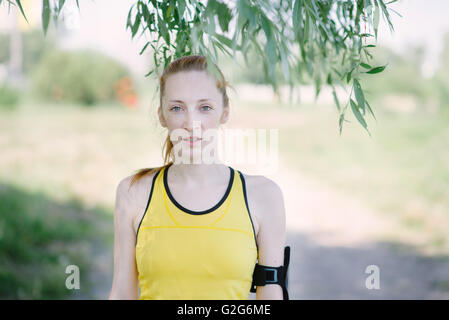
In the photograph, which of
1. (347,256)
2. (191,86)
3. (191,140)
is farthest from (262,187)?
(347,256)

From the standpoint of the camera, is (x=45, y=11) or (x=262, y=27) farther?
(x=45, y=11)

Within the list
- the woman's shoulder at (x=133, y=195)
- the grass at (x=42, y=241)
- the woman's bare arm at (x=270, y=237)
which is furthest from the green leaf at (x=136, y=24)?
the grass at (x=42, y=241)

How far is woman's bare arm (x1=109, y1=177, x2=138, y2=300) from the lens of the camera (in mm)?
1580

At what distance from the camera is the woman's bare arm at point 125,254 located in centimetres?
158

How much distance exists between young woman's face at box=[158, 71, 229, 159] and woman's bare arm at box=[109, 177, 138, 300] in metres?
0.30

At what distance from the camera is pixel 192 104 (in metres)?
1.56

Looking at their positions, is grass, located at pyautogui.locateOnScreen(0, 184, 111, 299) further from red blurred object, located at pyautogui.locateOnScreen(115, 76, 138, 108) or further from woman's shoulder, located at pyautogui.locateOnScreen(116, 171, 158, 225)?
red blurred object, located at pyautogui.locateOnScreen(115, 76, 138, 108)

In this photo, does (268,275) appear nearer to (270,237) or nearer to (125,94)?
(270,237)

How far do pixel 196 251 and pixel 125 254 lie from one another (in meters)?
0.27

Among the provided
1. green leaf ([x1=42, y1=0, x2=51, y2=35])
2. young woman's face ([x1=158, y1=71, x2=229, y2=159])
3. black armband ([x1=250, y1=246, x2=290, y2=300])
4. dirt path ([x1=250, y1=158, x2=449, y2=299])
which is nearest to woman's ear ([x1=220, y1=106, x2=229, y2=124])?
young woman's face ([x1=158, y1=71, x2=229, y2=159])

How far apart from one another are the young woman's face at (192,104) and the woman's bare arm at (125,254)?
0.30 meters

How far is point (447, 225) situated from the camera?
6.75 metres

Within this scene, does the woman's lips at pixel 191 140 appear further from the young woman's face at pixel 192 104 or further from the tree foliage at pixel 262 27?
the tree foliage at pixel 262 27
